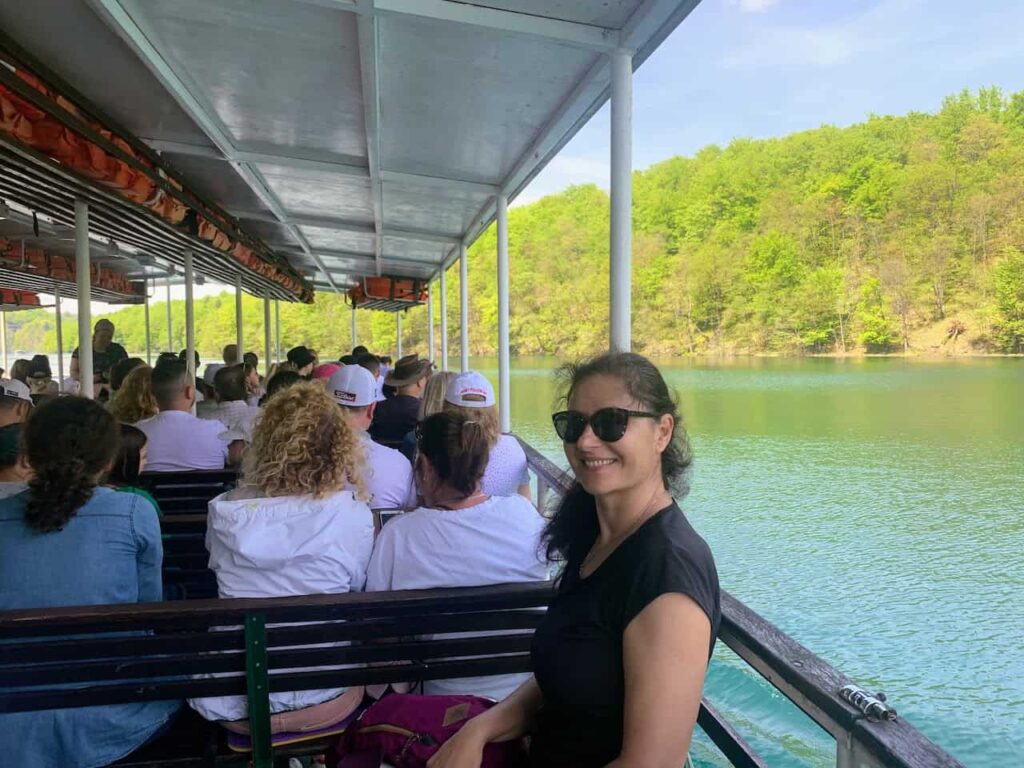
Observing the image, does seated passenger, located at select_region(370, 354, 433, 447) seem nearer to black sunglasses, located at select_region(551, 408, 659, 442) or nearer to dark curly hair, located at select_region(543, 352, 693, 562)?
dark curly hair, located at select_region(543, 352, 693, 562)

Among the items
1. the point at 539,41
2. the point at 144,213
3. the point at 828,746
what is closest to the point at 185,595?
the point at 539,41

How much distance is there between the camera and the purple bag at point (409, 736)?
3.95 feet

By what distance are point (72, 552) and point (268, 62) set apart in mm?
2218

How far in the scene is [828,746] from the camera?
3430 mm

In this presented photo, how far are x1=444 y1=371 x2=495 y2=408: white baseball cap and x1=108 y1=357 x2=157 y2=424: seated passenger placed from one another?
137 cm

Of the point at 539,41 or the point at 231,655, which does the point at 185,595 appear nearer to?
the point at 231,655

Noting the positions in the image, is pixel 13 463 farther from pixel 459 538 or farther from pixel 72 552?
pixel 459 538

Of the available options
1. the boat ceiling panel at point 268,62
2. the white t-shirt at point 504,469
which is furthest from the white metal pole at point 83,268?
the white t-shirt at point 504,469

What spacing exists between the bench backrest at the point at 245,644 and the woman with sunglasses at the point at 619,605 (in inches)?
10.0

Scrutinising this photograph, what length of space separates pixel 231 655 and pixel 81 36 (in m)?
2.53

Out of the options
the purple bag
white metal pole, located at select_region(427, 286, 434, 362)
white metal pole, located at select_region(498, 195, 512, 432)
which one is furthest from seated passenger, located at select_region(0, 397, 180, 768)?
white metal pole, located at select_region(427, 286, 434, 362)

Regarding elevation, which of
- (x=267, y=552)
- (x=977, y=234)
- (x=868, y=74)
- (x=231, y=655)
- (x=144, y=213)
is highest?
(x=868, y=74)

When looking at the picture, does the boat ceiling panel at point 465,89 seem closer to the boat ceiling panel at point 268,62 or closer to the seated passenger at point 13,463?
the boat ceiling panel at point 268,62

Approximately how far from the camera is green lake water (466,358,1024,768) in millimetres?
3965
